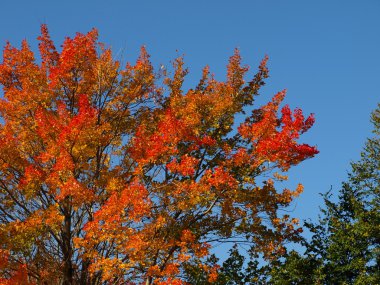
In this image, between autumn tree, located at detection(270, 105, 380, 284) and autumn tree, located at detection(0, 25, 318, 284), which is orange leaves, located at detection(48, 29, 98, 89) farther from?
autumn tree, located at detection(270, 105, 380, 284)

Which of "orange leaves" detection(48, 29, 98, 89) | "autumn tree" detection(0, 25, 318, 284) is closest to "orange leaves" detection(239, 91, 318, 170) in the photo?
"autumn tree" detection(0, 25, 318, 284)

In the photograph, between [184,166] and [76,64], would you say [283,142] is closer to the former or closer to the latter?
[184,166]

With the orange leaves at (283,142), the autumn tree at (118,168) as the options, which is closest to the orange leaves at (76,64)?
the autumn tree at (118,168)

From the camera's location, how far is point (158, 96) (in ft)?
68.1

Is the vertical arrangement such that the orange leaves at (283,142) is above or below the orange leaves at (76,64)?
below

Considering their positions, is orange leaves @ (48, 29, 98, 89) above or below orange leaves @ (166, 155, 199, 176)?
above

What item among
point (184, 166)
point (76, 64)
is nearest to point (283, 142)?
point (184, 166)

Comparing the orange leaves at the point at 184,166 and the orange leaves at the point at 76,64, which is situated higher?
the orange leaves at the point at 76,64

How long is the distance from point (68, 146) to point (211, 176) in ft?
16.5

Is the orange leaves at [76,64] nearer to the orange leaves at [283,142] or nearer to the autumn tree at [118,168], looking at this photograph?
the autumn tree at [118,168]

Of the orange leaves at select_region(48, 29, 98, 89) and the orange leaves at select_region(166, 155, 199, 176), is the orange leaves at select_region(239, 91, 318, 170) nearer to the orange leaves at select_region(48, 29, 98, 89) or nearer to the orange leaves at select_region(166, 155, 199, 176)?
the orange leaves at select_region(166, 155, 199, 176)

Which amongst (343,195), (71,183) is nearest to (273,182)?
(71,183)

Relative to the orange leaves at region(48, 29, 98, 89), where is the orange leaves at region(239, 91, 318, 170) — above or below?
below

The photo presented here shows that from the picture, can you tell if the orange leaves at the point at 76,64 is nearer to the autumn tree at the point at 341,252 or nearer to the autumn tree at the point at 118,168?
the autumn tree at the point at 118,168
